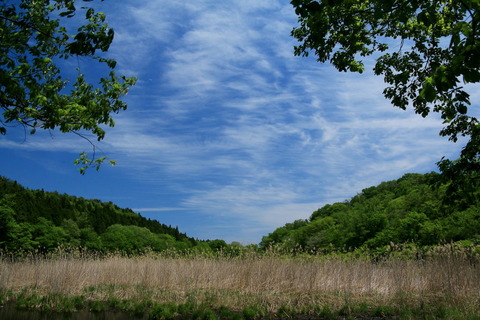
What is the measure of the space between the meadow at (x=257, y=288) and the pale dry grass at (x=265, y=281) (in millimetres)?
Answer: 31

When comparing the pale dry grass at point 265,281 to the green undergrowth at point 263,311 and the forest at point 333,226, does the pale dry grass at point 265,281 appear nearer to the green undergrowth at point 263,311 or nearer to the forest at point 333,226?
the green undergrowth at point 263,311

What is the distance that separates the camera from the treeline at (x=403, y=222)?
19.2 metres

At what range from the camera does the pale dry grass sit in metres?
9.84

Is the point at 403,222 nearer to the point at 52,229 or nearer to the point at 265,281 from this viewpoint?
the point at 265,281

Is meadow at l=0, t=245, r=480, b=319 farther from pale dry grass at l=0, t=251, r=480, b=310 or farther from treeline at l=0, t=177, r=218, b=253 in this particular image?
treeline at l=0, t=177, r=218, b=253

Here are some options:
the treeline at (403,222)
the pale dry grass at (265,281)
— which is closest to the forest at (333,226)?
the treeline at (403,222)

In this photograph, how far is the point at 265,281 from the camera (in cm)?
1120

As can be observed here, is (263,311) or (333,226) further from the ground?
(333,226)

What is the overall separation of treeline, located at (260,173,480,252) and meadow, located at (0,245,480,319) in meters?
1.94

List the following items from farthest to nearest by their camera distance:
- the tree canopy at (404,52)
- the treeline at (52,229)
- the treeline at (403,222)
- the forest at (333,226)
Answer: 1. the treeline at (52,229)
2. the forest at (333,226)
3. the treeline at (403,222)
4. the tree canopy at (404,52)

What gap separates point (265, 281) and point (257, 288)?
0.35m

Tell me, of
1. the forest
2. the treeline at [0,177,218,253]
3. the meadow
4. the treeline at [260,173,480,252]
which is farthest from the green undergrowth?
the treeline at [0,177,218,253]

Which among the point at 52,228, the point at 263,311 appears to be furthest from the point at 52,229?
the point at 263,311

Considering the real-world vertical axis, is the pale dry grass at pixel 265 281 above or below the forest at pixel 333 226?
below
